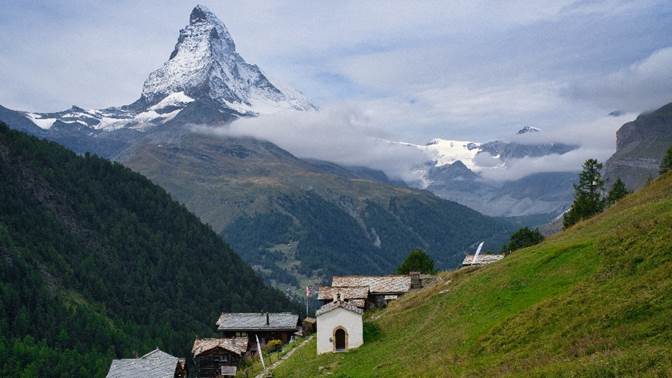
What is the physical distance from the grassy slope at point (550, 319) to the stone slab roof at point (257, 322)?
38.1 meters

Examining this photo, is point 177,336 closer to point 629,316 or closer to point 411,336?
point 411,336

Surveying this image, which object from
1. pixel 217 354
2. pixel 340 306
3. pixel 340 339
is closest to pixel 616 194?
pixel 217 354

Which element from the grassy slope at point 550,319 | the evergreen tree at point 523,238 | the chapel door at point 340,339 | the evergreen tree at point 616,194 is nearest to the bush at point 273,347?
the grassy slope at point 550,319

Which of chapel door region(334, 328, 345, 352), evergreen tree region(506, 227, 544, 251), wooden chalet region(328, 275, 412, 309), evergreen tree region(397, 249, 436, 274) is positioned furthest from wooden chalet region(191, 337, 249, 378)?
evergreen tree region(506, 227, 544, 251)

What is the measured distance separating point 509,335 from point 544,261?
13883 mm

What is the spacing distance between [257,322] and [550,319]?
228 feet

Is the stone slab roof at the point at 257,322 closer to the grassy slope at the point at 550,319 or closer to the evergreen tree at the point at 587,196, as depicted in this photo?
the grassy slope at the point at 550,319

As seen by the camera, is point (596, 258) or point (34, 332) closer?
point (596, 258)

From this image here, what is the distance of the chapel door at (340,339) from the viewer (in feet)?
196

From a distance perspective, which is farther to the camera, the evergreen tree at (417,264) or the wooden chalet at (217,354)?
the evergreen tree at (417,264)

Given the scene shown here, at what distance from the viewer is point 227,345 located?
3733 inches

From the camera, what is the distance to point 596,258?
4788cm

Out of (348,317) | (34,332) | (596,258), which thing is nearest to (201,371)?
(348,317)

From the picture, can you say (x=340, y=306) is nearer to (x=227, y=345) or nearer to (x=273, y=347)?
(x=273, y=347)
